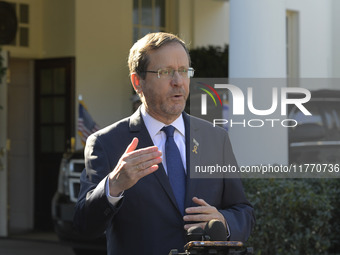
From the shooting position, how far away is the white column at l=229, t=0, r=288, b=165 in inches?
268

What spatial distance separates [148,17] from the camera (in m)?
11.3

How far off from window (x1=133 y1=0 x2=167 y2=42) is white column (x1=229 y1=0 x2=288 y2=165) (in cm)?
421

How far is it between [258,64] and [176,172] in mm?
4108

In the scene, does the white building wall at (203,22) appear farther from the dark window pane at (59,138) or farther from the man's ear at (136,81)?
the man's ear at (136,81)

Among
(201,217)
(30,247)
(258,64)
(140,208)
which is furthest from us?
(30,247)

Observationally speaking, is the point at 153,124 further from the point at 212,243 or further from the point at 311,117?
the point at 311,117

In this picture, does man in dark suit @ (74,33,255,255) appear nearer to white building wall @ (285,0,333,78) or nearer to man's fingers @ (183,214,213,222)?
man's fingers @ (183,214,213,222)

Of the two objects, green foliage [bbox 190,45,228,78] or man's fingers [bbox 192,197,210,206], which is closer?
man's fingers [bbox 192,197,210,206]

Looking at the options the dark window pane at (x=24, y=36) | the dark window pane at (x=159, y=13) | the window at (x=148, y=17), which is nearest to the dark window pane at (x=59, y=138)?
the dark window pane at (x=24, y=36)

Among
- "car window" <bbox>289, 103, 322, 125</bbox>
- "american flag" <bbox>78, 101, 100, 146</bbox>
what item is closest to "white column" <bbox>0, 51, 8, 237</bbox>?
"american flag" <bbox>78, 101, 100, 146</bbox>

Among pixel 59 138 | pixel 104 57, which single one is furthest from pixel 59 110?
pixel 104 57

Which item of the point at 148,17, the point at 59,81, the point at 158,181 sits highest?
the point at 148,17

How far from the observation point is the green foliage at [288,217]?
6.08 meters

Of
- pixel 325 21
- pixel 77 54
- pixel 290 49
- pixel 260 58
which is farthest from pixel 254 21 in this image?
pixel 325 21
